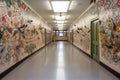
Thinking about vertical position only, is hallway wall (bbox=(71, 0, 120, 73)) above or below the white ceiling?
below

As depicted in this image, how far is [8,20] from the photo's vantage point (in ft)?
15.9

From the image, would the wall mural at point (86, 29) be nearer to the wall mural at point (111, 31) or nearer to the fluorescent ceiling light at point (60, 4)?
the fluorescent ceiling light at point (60, 4)

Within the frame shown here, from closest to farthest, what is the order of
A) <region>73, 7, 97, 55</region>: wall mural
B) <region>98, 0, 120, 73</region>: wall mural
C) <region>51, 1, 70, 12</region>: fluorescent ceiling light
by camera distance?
<region>98, 0, 120, 73</region>: wall mural
<region>51, 1, 70, 12</region>: fluorescent ceiling light
<region>73, 7, 97, 55</region>: wall mural

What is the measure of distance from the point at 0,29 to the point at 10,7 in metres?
1.23

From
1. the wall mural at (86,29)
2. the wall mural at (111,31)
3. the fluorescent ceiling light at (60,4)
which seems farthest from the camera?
the wall mural at (86,29)

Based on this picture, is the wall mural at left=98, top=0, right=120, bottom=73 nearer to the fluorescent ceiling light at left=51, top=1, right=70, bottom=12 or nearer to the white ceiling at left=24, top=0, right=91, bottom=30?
the white ceiling at left=24, top=0, right=91, bottom=30

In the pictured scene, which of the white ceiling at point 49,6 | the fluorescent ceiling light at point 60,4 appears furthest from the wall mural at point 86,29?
the fluorescent ceiling light at point 60,4

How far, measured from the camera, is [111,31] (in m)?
4.71

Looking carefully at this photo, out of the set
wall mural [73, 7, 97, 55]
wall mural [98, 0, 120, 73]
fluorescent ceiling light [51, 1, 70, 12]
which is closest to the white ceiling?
fluorescent ceiling light [51, 1, 70, 12]

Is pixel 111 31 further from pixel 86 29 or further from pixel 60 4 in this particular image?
pixel 86 29

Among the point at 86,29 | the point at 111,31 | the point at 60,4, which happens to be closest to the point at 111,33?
the point at 111,31

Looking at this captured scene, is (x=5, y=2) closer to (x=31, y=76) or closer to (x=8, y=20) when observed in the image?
(x=8, y=20)

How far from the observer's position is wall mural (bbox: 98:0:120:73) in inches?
167

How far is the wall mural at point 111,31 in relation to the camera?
4.23 metres
